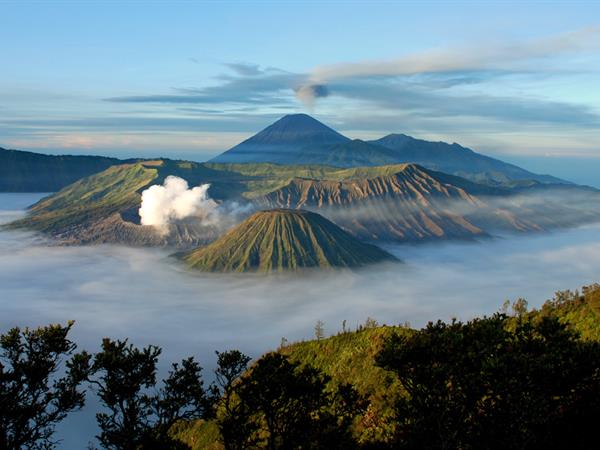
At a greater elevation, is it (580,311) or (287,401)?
(580,311)

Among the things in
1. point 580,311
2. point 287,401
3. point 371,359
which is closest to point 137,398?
point 287,401

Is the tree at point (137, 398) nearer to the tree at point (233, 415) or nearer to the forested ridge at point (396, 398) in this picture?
the forested ridge at point (396, 398)

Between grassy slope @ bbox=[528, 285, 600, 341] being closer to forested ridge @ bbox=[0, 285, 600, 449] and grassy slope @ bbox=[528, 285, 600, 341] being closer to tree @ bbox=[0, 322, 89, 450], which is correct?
forested ridge @ bbox=[0, 285, 600, 449]

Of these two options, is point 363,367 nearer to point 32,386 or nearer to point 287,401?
point 287,401

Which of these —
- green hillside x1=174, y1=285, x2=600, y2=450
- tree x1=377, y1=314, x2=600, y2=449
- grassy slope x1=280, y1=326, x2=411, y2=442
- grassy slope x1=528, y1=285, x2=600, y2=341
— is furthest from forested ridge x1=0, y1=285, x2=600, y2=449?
grassy slope x1=528, y1=285, x2=600, y2=341

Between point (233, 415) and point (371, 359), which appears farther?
point (371, 359)

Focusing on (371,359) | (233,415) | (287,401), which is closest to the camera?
(233,415)

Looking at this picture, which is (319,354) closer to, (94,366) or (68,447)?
(94,366)

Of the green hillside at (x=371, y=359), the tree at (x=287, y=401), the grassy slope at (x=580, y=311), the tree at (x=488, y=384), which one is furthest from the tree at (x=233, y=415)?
the grassy slope at (x=580, y=311)

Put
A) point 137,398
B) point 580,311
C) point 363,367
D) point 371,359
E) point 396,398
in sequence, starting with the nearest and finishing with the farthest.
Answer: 1. point 396,398
2. point 137,398
3. point 580,311
4. point 363,367
5. point 371,359
